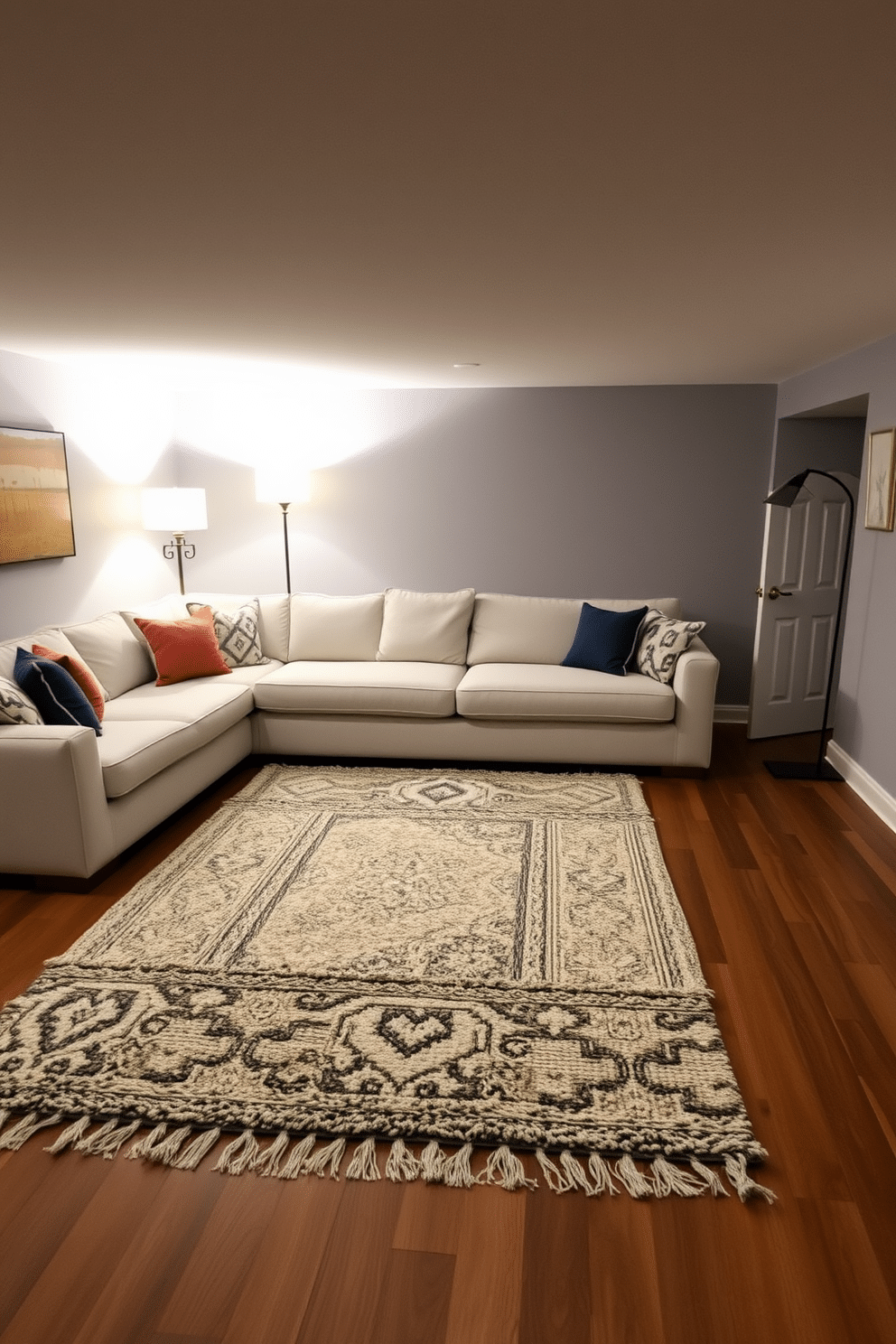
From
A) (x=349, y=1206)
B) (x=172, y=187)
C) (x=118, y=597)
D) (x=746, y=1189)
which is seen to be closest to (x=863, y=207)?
(x=172, y=187)

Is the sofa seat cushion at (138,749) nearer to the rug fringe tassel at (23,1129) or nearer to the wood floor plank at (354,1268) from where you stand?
the rug fringe tassel at (23,1129)

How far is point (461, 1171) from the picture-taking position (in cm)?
180

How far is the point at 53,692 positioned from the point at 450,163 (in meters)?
2.47

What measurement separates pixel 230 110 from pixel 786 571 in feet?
13.3

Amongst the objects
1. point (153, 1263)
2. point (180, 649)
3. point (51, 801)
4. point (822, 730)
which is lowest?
point (153, 1263)

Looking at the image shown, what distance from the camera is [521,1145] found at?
73.5 inches

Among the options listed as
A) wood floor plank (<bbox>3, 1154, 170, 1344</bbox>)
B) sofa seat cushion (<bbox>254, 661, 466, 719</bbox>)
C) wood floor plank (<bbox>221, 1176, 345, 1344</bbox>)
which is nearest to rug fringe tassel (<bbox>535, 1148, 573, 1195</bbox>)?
wood floor plank (<bbox>221, 1176, 345, 1344</bbox>)

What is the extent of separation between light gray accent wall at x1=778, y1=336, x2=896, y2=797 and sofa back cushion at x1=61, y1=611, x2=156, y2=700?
3541 mm

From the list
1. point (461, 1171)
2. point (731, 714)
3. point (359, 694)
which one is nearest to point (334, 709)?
point (359, 694)

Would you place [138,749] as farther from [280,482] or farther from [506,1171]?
[280,482]

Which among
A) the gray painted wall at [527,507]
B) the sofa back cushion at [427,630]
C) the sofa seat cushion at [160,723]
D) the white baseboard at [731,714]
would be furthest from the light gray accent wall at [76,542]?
the white baseboard at [731,714]

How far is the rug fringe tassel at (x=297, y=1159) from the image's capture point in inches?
71.1

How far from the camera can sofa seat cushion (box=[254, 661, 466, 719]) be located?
4.37 meters

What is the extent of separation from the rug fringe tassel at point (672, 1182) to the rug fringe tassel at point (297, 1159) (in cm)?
73
